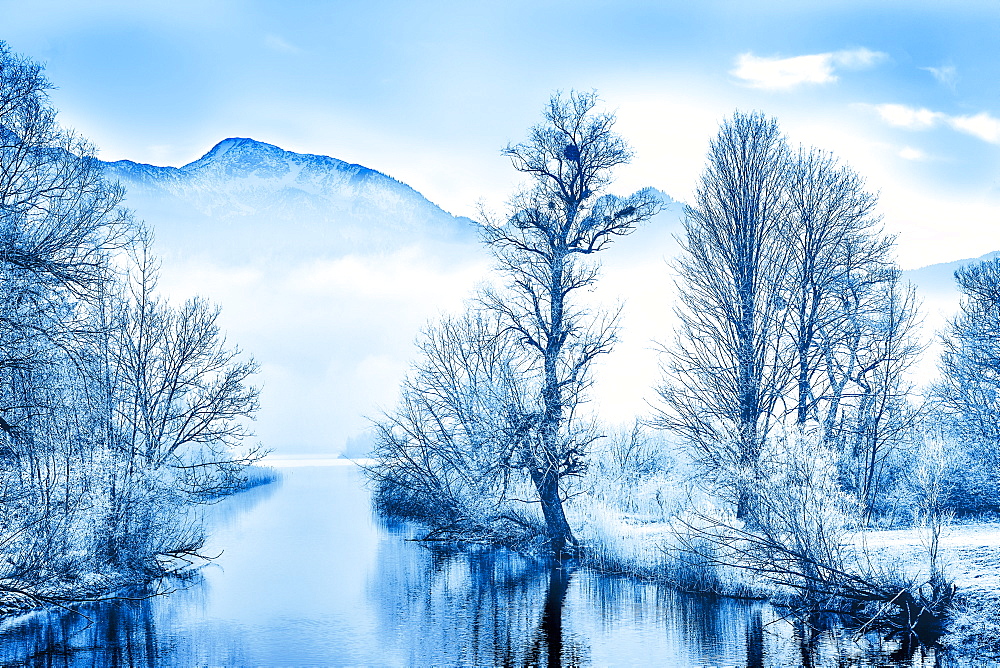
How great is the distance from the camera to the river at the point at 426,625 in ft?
47.0

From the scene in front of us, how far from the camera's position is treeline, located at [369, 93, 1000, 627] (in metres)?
21.6

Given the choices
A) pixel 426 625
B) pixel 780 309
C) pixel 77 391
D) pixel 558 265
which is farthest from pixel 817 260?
pixel 77 391

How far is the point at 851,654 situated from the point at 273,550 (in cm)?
2169

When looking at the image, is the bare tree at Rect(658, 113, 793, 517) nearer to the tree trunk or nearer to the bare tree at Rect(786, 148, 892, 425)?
the bare tree at Rect(786, 148, 892, 425)

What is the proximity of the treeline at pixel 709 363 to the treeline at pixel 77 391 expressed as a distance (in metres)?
7.95

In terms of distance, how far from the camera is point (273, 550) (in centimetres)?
3011

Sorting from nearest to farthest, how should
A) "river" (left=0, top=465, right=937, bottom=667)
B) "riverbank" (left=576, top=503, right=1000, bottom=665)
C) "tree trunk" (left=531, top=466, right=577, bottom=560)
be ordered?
"riverbank" (left=576, top=503, right=1000, bottom=665) < "river" (left=0, top=465, right=937, bottom=667) < "tree trunk" (left=531, top=466, right=577, bottom=560)

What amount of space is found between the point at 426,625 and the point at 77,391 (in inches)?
409

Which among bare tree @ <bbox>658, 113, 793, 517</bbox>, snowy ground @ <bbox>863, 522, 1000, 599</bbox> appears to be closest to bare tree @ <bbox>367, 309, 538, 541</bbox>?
bare tree @ <bbox>658, 113, 793, 517</bbox>

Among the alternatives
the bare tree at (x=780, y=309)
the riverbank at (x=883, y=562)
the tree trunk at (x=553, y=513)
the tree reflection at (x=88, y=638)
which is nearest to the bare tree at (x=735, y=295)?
the bare tree at (x=780, y=309)

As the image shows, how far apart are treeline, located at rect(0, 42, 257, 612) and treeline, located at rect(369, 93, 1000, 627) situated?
26.1 ft

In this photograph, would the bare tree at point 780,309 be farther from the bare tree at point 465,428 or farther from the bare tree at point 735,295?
the bare tree at point 465,428

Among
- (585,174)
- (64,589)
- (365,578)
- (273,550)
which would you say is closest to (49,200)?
(64,589)

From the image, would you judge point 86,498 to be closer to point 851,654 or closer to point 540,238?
point 540,238
